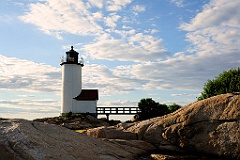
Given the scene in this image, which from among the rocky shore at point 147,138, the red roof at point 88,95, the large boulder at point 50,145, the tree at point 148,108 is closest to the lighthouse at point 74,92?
the red roof at point 88,95

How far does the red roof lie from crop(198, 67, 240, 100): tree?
1128 inches

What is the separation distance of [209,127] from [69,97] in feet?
139

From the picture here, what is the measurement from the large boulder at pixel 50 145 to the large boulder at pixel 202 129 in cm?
192

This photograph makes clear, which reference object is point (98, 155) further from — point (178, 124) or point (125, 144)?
point (178, 124)

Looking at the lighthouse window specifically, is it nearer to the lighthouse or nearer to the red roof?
the lighthouse

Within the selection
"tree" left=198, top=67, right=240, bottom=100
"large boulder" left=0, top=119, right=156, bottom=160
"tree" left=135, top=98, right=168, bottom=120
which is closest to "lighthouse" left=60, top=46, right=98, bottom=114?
"tree" left=135, top=98, right=168, bottom=120

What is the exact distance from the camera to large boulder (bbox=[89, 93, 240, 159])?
37.2ft

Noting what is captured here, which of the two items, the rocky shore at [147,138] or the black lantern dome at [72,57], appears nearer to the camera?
the rocky shore at [147,138]

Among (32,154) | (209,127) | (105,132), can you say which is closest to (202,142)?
(209,127)

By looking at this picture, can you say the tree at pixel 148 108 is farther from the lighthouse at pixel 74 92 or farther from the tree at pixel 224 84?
the lighthouse at pixel 74 92

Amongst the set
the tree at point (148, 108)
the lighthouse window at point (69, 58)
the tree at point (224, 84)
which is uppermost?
the lighthouse window at point (69, 58)

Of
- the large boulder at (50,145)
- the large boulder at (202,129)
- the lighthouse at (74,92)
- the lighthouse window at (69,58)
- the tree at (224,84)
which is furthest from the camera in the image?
the lighthouse window at (69,58)

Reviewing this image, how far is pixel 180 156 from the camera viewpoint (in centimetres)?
1173

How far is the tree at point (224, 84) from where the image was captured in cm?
2369
